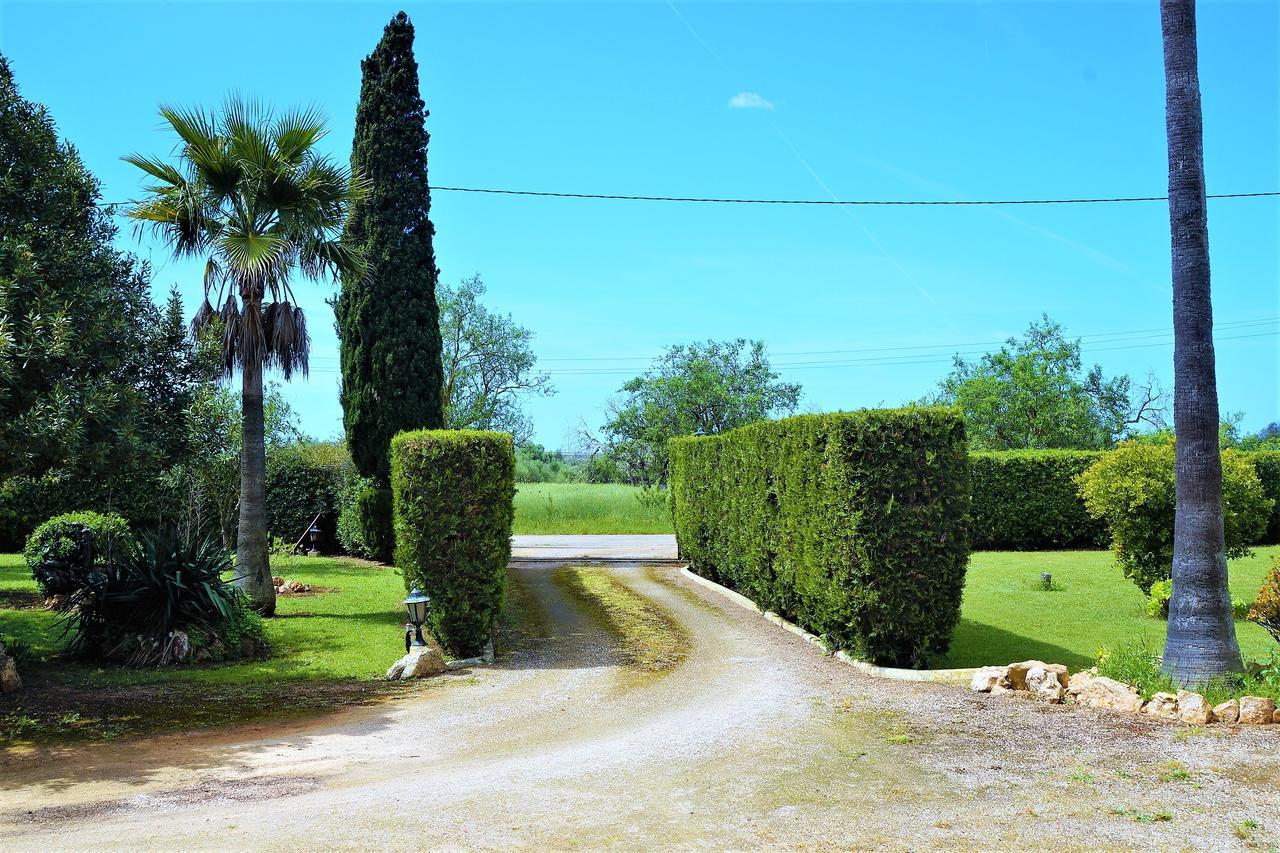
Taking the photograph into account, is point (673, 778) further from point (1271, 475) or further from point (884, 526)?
point (1271, 475)

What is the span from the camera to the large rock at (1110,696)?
7.87 metres

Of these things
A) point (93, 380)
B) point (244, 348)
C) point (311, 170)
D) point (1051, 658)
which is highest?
point (311, 170)

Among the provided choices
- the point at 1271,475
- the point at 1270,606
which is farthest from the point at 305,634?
the point at 1271,475

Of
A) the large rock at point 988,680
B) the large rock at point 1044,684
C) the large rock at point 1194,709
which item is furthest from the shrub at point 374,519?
the large rock at point 1194,709

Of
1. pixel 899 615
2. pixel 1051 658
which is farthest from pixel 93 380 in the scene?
pixel 1051 658

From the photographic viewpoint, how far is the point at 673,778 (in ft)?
20.7

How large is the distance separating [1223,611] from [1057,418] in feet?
93.9

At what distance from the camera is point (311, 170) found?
13805 mm

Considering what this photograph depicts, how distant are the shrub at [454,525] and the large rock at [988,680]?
5458 mm

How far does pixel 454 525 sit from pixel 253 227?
20.5 ft

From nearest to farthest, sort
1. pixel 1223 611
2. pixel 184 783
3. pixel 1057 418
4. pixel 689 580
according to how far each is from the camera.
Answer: pixel 184 783 → pixel 1223 611 → pixel 689 580 → pixel 1057 418

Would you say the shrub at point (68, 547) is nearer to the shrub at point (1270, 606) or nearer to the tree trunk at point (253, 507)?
the tree trunk at point (253, 507)

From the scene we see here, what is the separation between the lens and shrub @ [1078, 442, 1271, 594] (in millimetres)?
13555

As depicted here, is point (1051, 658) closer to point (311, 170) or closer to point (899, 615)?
point (899, 615)
